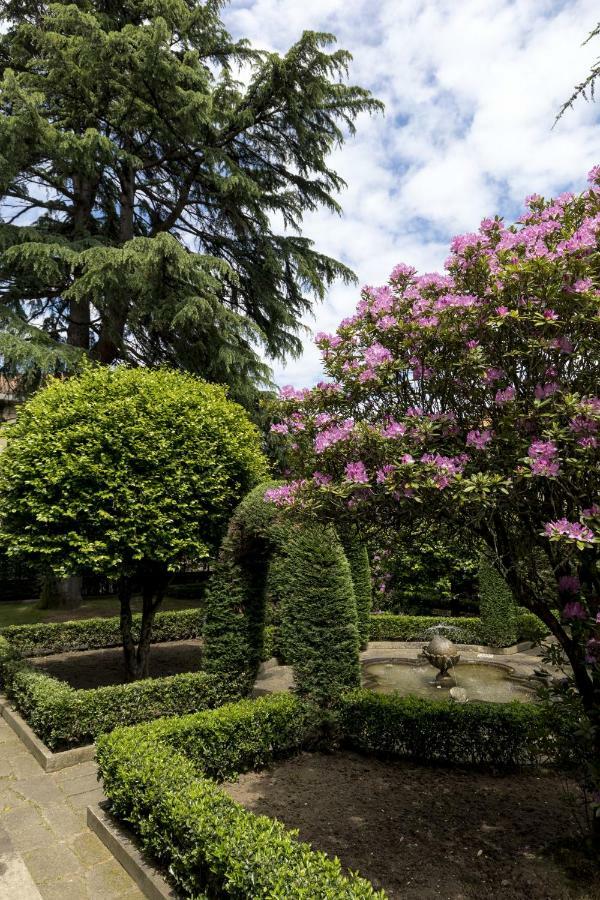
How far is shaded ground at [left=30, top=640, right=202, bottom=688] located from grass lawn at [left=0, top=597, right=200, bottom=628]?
374 cm

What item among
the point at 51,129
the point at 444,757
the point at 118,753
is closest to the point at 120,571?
the point at 118,753

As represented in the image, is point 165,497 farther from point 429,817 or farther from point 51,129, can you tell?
point 51,129

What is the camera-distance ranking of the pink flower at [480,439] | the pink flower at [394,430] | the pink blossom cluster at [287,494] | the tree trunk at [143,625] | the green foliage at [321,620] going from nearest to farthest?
1. the pink flower at [480,439]
2. the pink flower at [394,430]
3. the pink blossom cluster at [287,494]
4. the green foliage at [321,620]
5. the tree trunk at [143,625]

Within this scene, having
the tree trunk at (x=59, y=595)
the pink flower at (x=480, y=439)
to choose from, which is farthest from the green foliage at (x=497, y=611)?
the tree trunk at (x=59, y=595)

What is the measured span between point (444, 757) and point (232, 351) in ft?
34.9

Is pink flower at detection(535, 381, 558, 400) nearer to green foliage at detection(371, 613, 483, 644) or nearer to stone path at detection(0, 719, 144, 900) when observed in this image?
stone path at detection(0, 719, 144, 900)

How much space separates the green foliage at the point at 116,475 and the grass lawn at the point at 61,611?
27.2 feet

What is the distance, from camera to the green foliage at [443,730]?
21.7 feet

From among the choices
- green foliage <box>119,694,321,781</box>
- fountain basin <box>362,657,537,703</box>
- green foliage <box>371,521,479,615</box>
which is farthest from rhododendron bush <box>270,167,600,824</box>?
green foliage <box>371,521,479,615</box>

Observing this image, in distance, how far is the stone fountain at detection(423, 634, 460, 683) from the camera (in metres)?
11.2

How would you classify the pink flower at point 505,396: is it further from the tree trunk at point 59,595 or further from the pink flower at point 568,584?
the tree trunk at point 59,595

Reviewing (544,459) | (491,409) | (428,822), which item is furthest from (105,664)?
(544,459)

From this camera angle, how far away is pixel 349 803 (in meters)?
5.66

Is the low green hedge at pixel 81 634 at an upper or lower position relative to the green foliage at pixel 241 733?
upper
